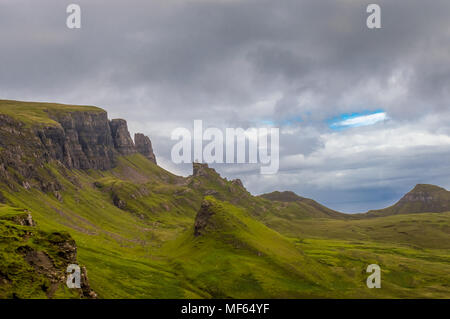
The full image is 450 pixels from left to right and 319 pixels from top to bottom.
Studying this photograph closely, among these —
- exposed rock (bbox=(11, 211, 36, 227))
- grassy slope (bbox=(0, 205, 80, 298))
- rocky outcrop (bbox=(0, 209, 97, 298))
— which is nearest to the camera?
grassy slope (bbox=(0, 205, 80, 298))

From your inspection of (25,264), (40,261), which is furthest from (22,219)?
(25,264)

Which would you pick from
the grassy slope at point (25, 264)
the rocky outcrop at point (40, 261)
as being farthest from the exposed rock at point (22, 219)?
the rocky outcrop at point (40, 261)

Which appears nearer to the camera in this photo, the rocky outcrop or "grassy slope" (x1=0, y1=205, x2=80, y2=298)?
"grassy slope" (x1=0, y1=205, x2=80, y2=298)

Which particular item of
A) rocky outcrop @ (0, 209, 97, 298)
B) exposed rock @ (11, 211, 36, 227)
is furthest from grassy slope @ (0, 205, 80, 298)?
exposed rock @ (11, 211, 36, 227)

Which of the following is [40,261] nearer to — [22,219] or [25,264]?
[25,264]

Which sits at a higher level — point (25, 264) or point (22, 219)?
point (22, 219)

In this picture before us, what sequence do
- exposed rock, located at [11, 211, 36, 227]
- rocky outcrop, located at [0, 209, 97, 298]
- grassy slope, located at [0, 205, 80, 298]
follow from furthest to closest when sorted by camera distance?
exposed rock, located at [11, 211, 36, 227] < rocky outcrop, located at [0, 209, 97, 298] < grassy slope, located at [0, 205, 80, 298]

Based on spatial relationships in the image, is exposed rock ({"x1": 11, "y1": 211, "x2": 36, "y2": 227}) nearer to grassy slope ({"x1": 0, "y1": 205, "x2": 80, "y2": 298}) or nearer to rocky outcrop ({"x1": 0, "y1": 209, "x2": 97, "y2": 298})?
grassy slope ({"x1": 0, "y1": 205, "x2": 80, "y2": 298})

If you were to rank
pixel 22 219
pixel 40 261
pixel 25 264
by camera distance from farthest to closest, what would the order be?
pixel 22 219 → pixel 40 261 → pixel 25 264

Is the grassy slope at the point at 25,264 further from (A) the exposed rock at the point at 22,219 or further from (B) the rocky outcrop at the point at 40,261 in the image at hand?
(A) the exposed rock at the point at 22,219

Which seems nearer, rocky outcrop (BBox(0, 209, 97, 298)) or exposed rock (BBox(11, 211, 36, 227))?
rocky outcrop (BBox(0, 209, 97, 298))

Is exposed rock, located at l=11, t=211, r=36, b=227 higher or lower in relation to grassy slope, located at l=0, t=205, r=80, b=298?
higher
